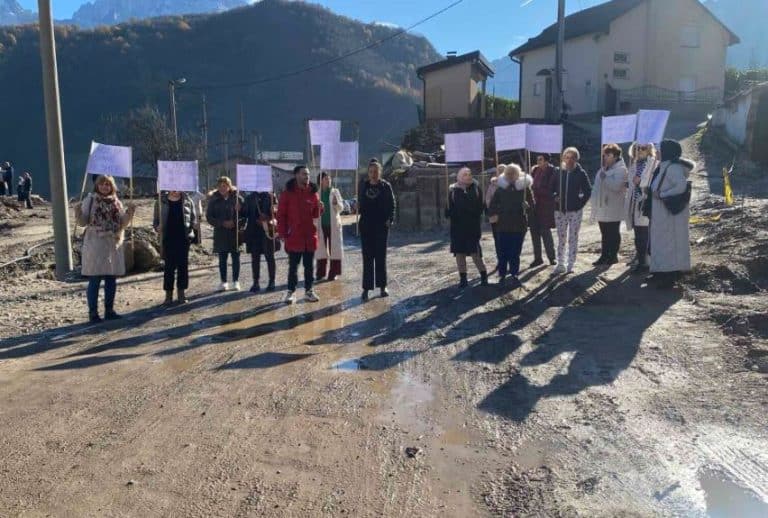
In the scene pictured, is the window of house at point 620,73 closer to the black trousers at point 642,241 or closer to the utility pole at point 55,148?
the black trousers at point 642,241

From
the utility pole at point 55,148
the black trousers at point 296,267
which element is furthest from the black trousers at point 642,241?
the utility pole at point 55,148

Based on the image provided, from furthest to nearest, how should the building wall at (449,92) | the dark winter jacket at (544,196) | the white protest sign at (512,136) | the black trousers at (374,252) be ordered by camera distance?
the building wall at (449,92)
the white protest sign at (512,136)
the dark winter jacket at (544,196)
the black trousers at (374,252)

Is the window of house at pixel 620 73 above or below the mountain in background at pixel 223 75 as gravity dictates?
below

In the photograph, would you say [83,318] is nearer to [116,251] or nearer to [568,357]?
[116,251]

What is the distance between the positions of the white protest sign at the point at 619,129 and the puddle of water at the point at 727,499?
7.32m

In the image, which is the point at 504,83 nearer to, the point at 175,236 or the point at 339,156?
the point at 339,156

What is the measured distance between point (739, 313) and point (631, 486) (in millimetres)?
4030

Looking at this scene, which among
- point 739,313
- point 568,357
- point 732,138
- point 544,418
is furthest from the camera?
point 732,138

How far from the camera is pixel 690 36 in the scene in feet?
125

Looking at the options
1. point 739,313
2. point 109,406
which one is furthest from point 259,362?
point 739,313

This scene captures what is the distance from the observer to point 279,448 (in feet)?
13.9

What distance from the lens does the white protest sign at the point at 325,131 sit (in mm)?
10711

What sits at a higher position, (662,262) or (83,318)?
(662,262)

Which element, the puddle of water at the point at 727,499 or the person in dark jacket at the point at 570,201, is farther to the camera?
the person in dark jacket at the point at 570,201
